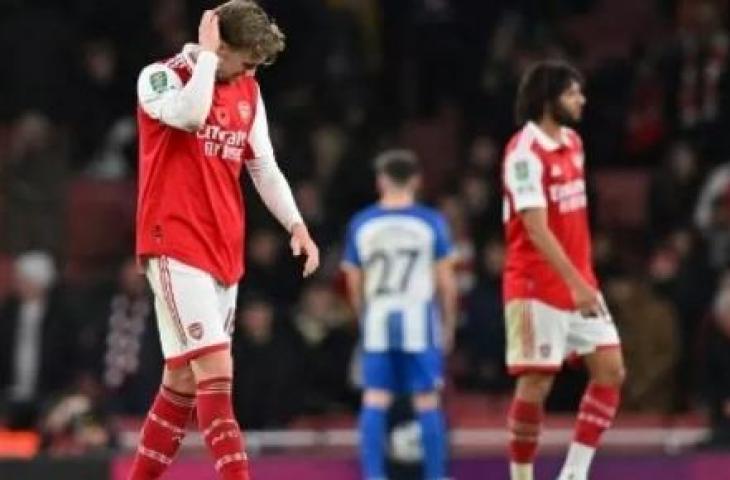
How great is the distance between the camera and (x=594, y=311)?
1174 centimetres

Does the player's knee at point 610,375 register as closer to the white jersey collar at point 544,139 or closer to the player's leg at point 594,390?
the player's leg at point 594,390

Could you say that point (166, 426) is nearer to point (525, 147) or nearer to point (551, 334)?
point (551, 334)

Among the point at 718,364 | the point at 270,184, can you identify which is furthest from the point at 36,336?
the point at 270,184

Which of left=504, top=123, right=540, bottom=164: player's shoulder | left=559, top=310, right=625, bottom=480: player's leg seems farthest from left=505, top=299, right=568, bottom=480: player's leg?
left=504, top=123, right=540, bottom=164: player's shoulder

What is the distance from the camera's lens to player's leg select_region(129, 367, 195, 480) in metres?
10.2

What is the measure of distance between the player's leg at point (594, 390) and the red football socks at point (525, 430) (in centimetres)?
18

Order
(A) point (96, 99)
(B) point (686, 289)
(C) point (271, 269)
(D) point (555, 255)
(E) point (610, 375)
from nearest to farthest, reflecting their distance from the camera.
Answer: (D) point (555, 255) → (E) point (610, 375) → (B) point (686, 289) → (C) point (271, 269) → (A) point (96, 99)

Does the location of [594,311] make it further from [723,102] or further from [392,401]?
[723,102]

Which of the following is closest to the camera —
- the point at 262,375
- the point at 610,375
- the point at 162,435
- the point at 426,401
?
the point at 162,435

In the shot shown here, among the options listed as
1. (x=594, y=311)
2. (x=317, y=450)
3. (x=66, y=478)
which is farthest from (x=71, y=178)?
(x=594, y=311)

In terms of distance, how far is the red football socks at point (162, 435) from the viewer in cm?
1024

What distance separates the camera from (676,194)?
18.0 meters

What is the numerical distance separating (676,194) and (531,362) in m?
6.35

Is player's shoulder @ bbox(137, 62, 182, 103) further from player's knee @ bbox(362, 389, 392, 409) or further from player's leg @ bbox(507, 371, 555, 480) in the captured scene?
player's knee @ bbox(362, 389, 392, 409)
